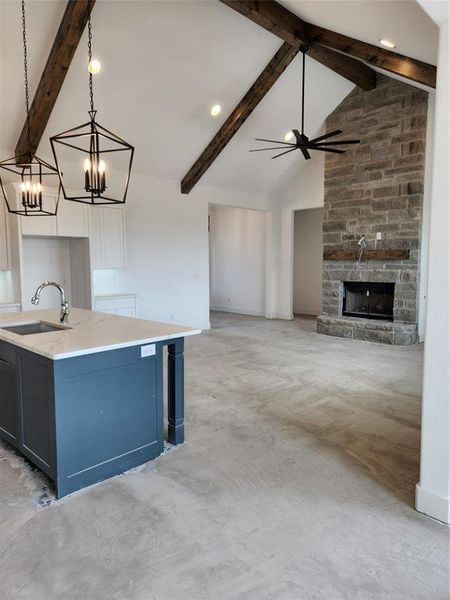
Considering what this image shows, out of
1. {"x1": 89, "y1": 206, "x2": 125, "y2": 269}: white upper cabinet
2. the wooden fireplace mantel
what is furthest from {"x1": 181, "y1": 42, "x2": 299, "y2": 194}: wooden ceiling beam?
the wooden fireplace mantel

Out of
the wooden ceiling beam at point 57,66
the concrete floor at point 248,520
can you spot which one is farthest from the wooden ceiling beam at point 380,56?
the concrete floor at point 248,520

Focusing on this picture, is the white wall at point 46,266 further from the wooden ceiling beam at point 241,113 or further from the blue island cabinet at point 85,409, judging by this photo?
the blue island cabinet at point 85,409

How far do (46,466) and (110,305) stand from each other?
392cm

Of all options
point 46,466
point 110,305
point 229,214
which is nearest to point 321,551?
point 46,466

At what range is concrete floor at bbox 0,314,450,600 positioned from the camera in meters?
1.75

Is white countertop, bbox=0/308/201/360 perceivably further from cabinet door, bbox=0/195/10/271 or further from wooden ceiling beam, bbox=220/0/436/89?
wooden ceiling beam, bbox=220/0/436/89

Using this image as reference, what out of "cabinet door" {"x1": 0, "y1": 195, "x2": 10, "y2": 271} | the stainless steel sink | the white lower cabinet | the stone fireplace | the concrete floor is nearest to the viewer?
the concrete floor

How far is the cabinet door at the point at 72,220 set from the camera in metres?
5.62

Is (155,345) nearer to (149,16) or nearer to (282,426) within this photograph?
(282,426)

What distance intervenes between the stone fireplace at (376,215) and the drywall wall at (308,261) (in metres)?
2.23

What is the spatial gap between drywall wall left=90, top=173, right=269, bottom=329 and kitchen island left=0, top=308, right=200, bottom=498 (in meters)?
4.01

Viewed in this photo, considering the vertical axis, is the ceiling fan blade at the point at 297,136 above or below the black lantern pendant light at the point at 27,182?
above

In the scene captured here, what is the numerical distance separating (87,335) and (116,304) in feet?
12.0

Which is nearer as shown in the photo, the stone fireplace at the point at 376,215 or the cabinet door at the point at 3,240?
the cabinet door at the point at 3,240
